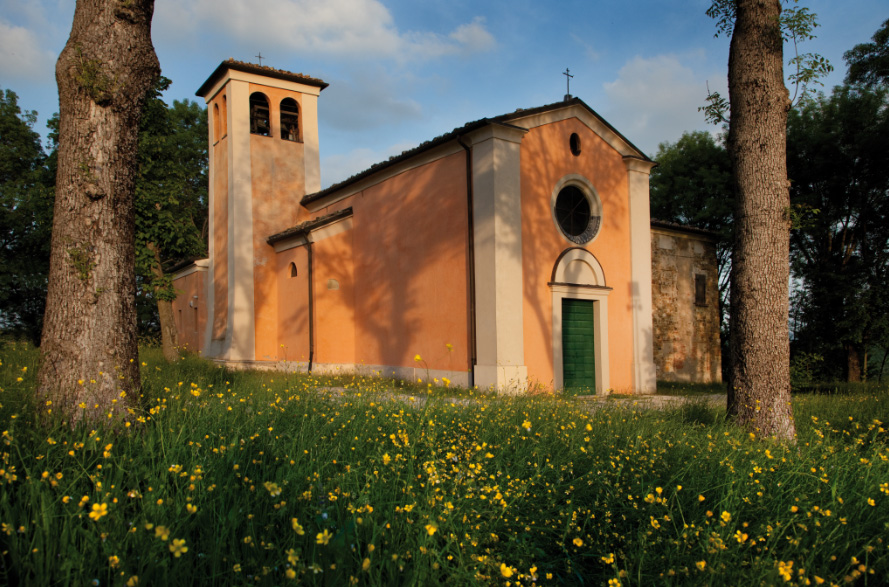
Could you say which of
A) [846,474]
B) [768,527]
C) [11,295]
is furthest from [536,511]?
[11,295]

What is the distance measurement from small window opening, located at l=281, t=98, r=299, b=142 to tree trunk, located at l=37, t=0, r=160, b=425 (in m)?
14.8

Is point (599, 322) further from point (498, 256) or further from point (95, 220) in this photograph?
point (95, 220)

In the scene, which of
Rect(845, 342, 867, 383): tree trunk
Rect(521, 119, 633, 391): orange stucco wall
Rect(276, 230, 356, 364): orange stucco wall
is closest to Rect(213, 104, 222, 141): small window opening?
Rect(276, 230, 356, 364): orange stucco wall

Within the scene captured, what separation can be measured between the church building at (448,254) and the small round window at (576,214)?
1.4 inches

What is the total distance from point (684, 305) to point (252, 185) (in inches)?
530

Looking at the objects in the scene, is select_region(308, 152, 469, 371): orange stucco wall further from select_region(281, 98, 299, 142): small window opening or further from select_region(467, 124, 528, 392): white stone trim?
select_region(281, 98, 299, 142): small window opening

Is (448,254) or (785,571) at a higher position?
(448,254)

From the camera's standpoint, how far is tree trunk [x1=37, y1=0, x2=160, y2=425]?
164 inches

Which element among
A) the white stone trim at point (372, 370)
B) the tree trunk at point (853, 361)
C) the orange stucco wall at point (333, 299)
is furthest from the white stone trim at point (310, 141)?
the tree trunk at point (853, 361)

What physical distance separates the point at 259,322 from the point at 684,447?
49.9ft

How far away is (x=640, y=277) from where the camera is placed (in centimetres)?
1352

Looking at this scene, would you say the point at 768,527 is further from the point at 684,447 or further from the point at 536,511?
the point at 684,447

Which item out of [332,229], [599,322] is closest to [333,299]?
[332,229]

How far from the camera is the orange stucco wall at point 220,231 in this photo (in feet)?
58.8
